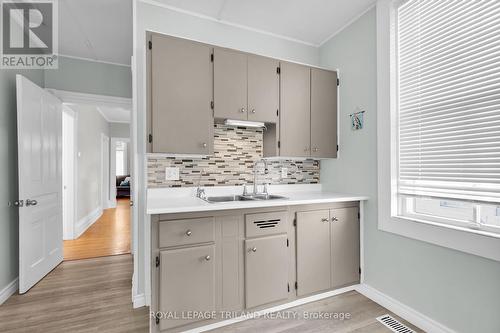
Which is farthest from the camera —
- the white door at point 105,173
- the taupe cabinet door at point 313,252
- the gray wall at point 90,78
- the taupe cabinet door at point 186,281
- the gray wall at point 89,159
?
the white door at point 105,173

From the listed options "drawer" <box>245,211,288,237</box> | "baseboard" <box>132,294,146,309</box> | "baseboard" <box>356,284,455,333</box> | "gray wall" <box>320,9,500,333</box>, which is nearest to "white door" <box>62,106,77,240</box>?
"baseboard" <box>132,294,146,309</box>

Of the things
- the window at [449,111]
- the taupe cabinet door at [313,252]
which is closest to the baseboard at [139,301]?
the taupe cabinet door at [313,252]

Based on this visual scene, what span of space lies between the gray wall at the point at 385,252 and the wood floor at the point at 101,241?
3257 millimetres

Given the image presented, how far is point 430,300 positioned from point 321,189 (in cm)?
147

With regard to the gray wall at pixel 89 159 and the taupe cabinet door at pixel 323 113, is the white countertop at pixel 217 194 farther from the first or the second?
the gray wall at pixel 89 159

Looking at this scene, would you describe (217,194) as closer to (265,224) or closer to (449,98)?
(265,224)

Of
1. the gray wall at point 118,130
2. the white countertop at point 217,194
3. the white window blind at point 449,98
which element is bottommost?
the white countertop at point 217,194

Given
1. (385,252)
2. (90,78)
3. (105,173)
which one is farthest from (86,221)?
(385,252)

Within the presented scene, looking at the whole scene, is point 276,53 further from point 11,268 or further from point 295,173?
point 11,268

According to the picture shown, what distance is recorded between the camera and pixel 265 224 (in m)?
2.05

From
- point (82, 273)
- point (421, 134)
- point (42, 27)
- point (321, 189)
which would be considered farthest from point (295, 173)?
point (42, 27)

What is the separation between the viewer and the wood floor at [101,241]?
140 inches

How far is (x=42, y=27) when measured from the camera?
2.70m

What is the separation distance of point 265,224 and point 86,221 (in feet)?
14.9
